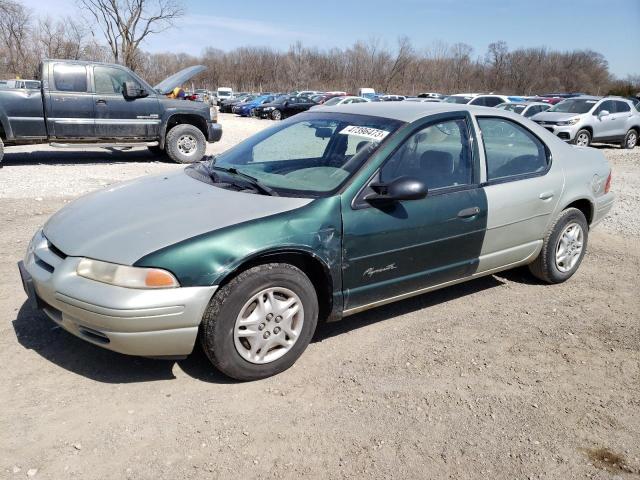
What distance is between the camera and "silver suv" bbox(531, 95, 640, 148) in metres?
16.2

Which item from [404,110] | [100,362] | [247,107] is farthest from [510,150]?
[247,107]

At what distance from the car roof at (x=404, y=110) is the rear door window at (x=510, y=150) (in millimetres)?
119

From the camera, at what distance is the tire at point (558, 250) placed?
4.52 m

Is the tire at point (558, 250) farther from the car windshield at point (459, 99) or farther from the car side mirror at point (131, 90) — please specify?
the car windshield at point (459, 99)

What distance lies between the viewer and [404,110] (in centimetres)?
386

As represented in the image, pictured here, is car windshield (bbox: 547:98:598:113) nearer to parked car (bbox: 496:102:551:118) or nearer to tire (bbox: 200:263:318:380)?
parked car (bbox: 496:102:551:118)

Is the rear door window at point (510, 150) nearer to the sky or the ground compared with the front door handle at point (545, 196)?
nearer to the sky

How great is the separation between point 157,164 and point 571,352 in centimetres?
957

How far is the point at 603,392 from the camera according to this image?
10.4 feet

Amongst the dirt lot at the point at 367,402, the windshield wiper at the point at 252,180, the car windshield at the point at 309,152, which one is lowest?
the dirt lot at the point at 367,402

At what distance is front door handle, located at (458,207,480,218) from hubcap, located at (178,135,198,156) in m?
8.85

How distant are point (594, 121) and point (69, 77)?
14.8 meters

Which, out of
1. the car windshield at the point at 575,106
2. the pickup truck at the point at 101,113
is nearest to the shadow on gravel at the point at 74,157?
the pickup truck at the point at 101,113

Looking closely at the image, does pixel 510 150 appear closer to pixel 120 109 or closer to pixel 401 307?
pixel 401 307
